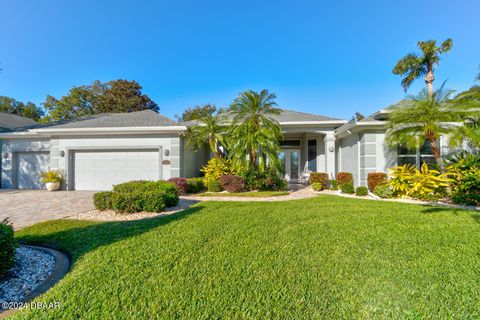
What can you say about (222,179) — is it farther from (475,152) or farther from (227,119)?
(475,152)

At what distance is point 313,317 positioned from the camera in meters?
2.26

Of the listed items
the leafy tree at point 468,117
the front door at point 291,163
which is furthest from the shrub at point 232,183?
the leafy tree at point 468,117

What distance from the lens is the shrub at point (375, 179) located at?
9954mm

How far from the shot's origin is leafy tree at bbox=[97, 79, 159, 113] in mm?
30156

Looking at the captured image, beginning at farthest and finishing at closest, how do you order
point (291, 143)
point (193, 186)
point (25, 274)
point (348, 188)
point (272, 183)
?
1. point (291, 143)
2. point (272, 183)
3. point (193, 186)
4. point (348, 188)
5. point (25, 274)

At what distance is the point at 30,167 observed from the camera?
13344mm

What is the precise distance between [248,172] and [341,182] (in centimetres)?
502

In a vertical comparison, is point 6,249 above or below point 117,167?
below

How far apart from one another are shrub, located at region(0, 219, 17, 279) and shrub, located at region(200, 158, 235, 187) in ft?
28.8

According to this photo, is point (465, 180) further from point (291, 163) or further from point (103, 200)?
point (103, 200)

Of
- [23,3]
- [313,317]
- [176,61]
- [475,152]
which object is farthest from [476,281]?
[176,61]

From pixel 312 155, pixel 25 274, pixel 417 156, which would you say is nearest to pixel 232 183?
pixel 312 155

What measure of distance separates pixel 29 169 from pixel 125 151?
22.1 ft

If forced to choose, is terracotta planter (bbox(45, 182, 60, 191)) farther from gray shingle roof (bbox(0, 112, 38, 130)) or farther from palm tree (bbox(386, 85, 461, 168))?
palm tree (bbox(386, 85, 461, 168))
